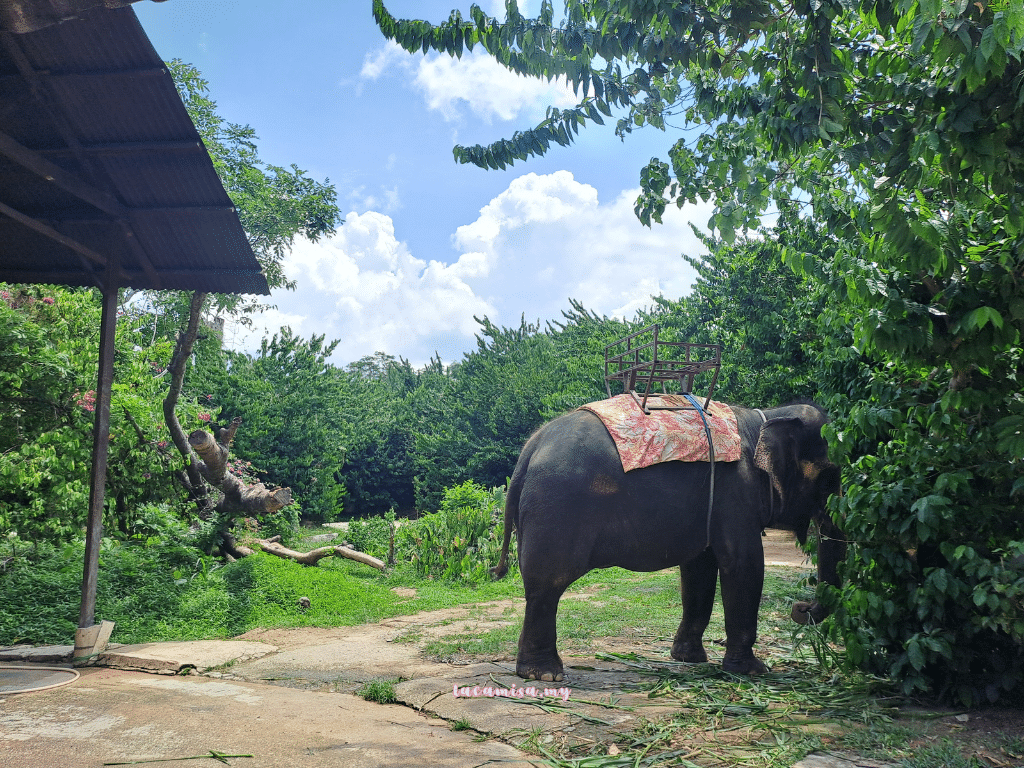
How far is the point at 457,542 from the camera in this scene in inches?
489

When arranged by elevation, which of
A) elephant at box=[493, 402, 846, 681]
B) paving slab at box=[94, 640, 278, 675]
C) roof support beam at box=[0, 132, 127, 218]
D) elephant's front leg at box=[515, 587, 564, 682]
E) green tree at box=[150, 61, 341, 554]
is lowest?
paving slab at box=[94, 640, 278, 675]

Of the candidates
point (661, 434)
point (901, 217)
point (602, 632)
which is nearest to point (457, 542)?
point (602, 632)

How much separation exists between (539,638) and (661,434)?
66.0 inches

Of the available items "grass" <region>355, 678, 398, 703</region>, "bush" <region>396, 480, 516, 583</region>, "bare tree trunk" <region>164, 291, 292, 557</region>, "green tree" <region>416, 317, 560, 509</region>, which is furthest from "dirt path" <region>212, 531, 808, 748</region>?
"green tree" <region>416, 317, 560, 509</region>

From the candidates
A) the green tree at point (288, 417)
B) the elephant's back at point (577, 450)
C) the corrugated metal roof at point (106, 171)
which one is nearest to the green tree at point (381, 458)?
the green tree at point (288, 417)

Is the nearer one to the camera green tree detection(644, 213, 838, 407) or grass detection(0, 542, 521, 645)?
grass detection(0, 542, 521, 645)

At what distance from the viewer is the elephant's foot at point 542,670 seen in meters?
5.17

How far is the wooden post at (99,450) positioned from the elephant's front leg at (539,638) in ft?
12.0

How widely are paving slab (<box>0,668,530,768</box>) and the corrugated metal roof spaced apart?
363 centimetres

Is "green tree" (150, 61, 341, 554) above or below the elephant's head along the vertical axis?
above

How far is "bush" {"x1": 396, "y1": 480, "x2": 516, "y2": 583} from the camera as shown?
12097 millimetres

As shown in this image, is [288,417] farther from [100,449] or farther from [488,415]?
[100,449]

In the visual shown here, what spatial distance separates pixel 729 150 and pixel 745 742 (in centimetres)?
366

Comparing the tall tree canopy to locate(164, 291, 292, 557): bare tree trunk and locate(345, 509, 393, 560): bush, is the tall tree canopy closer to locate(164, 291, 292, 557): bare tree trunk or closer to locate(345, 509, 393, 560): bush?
locate(164, 291, 292, 557): bare tree trunk
